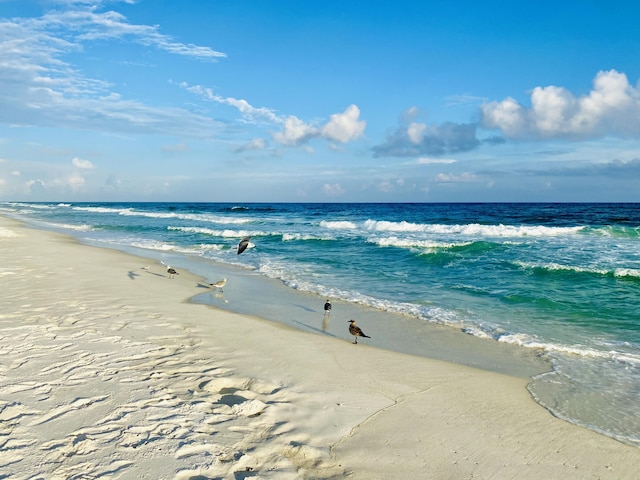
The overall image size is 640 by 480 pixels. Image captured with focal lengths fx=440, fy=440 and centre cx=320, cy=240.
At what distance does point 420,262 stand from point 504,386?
12019 millimetres

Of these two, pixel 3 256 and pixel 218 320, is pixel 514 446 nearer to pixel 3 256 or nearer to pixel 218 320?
pixel 218 320

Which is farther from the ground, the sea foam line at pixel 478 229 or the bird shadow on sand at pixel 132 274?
the sea foam line at pixel 478 229

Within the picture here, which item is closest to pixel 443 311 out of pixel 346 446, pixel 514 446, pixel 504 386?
pixel 504 386

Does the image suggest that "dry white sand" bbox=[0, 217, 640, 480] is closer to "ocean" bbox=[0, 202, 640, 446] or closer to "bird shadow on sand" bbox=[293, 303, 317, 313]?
"ocean" bbox=[0, 202, 640, 446]

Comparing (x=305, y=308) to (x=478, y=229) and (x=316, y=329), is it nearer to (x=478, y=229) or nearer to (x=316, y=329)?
(x=316, y=329)

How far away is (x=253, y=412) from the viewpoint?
4.77 m

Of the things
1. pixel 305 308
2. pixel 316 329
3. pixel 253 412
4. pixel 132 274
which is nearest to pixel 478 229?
pixel 305 308

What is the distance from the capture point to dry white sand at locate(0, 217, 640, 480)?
12.7ft

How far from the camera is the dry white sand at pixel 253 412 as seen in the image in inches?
152

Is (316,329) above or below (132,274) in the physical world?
below

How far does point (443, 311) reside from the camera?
33.6 ft

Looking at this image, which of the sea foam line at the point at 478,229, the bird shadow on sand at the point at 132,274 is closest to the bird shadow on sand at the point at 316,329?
the bird shadow on sand at the point at 132,274

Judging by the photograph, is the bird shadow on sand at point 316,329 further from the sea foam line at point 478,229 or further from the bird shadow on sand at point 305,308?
the sea foam line at point 478,229

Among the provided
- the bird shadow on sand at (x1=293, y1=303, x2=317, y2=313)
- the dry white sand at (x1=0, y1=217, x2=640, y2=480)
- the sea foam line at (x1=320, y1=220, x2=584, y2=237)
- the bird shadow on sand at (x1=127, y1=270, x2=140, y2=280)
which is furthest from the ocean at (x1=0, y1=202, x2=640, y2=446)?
the sea foam line at (x1=320, y1=220, x2=584, y2=237)
